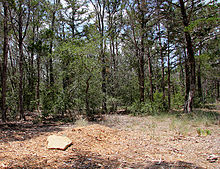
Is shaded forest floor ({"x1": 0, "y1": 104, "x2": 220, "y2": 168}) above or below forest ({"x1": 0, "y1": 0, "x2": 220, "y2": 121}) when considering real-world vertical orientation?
below

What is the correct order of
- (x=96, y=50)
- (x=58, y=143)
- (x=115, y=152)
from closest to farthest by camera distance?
1. (x=115, y=152)
2. (x=58, y=143)
3. (x=96, y=50)

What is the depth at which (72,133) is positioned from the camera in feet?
18.0

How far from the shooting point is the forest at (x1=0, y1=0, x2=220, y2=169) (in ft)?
12.6

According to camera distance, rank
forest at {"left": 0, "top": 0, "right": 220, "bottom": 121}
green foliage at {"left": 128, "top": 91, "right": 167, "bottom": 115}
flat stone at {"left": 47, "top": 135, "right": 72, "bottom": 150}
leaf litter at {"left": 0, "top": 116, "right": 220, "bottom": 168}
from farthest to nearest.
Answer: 1. green foliage at {"left": 128, "top": 91, "right": 167, "bottom": 115}
2. forest at {"left": 0, "top": 0, "right": 220, "bottom": 121}
3. flat stone at {"left": 47, "top": 135, "right": 72, "bottom": 150}
4. leaf litter at {"left": 0, "top": 116, "right": 220, "bottom": 168}

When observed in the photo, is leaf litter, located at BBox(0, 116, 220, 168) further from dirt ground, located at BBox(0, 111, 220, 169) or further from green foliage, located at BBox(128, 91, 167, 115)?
green foliage, located at BBox(128, 91, 167, 115)

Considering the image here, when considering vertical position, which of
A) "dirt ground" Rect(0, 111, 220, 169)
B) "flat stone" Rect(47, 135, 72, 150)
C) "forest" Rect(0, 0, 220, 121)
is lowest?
"dirt ground" Rect(0, 111, 220, 169)

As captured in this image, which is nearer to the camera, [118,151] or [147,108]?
[118,151]

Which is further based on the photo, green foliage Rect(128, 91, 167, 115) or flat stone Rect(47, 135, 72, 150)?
green foliage Rect(128, 91, 167, 115)

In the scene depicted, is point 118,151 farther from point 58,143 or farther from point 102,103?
point 102,103

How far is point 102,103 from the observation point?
11.7m

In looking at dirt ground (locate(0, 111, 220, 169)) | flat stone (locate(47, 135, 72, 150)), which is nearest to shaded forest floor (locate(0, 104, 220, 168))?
dirt ground (locate(0, 111, 220, 169))

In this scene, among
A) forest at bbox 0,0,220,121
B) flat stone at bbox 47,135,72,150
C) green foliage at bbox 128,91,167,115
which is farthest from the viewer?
green foliage at bbox 128,91,167,115

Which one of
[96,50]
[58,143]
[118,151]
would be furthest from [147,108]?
[58,143]

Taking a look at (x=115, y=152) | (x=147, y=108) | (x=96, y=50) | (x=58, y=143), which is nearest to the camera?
(x=115, y=152)
